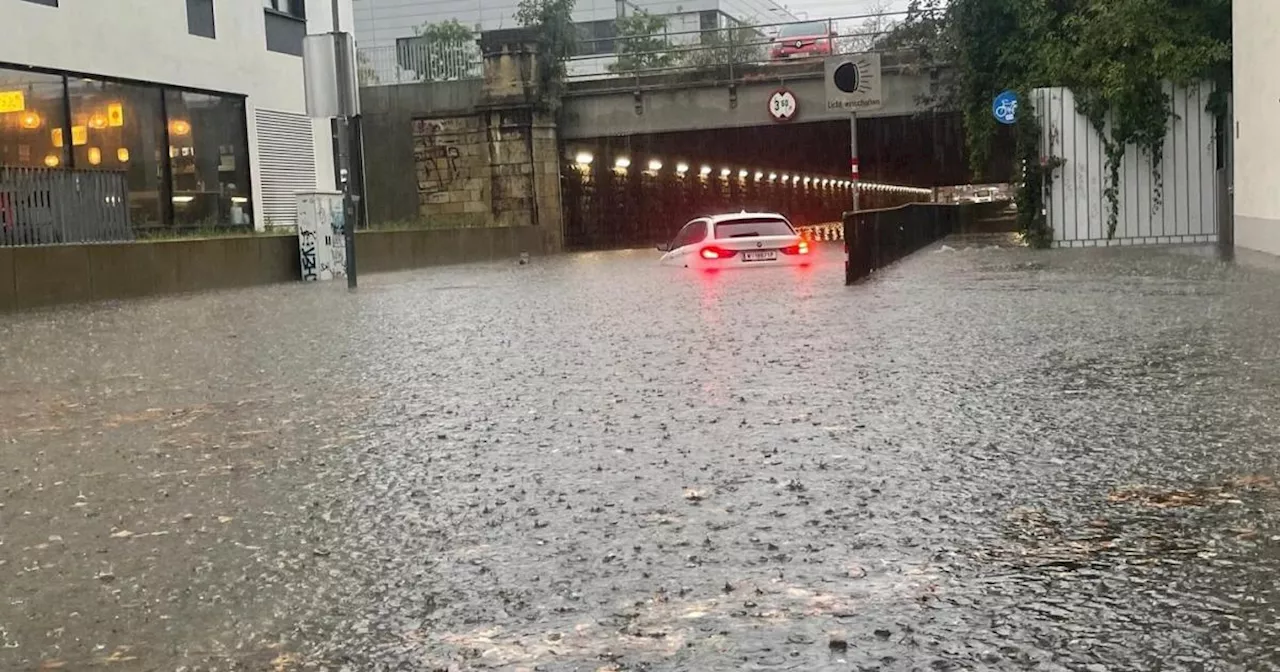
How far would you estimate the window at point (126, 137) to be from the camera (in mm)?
25953

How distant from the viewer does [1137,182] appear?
1021 inches

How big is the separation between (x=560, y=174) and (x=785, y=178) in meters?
25.9

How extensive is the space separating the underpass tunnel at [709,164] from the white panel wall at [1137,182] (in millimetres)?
9426

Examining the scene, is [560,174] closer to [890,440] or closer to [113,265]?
[113,265]

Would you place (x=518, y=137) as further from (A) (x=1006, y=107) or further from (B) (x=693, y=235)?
(A) (x=1006, y=107)

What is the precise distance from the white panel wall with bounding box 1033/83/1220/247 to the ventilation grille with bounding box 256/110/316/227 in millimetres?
15961

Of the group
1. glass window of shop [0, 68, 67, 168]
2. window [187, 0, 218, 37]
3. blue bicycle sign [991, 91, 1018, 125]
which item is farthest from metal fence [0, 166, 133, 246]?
blue bicycle sign [991, 91, 1018, 125]

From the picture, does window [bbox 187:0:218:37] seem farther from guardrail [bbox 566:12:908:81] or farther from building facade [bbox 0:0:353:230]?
guardrail [bbox 566:12:908:81]

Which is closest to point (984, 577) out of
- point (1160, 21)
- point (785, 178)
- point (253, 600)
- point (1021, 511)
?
point (1021, 511)

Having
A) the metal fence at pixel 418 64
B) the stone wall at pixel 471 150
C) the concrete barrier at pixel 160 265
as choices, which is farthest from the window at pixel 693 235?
the metal fence at pixel 418 64

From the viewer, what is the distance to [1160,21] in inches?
984

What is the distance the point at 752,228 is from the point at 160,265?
32.7 ft

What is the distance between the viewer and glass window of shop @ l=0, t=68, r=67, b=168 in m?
24.2

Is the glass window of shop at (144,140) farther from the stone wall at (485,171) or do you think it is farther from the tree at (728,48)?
the tree at (728,48)
